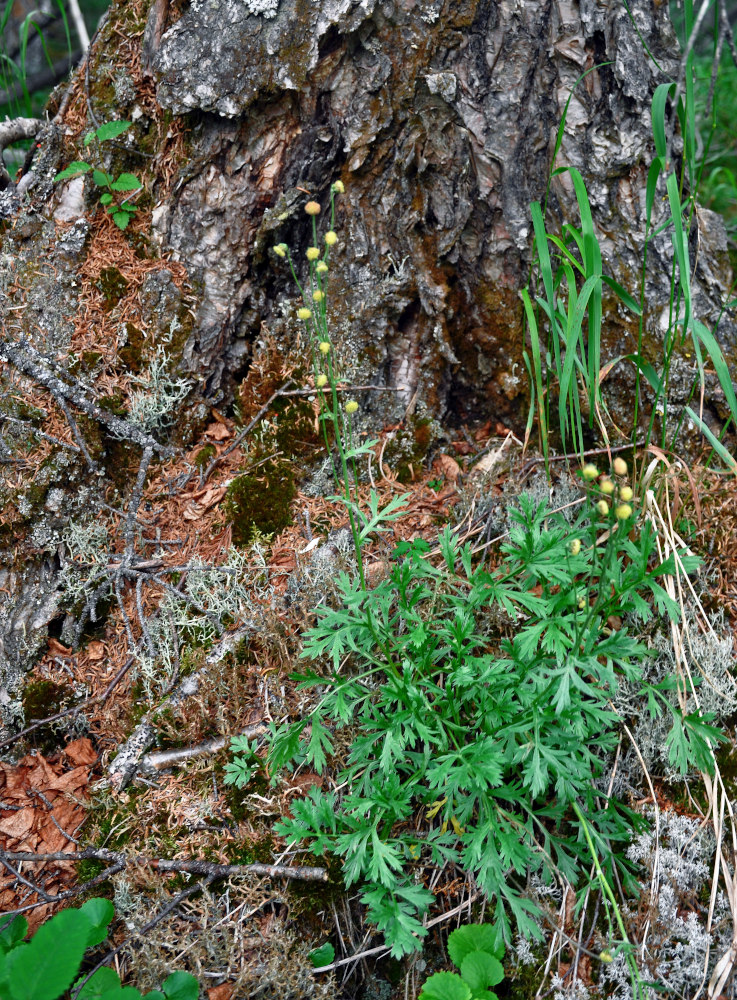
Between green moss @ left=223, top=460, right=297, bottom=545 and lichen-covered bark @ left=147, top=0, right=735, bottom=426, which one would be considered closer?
lichen-covered bark @ left=147, top=0, right=735, bottom=426

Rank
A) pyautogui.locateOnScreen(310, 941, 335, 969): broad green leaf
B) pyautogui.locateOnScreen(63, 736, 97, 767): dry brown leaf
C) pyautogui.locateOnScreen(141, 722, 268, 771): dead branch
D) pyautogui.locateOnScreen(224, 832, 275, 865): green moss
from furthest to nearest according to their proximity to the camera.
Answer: pyautogui.locateOnScreen(63, 736, 97, 767): dry brown leaf
pyautogui.locateOnScreen(141, 722, 268, 771): dead branch
pyautogui.locateOnScreen(224, 832, 275, 865): green moss
pyautogui.locateOnScreen(310, 941, 335, 969): broad green leaf

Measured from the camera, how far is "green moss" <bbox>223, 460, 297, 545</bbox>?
2789mm

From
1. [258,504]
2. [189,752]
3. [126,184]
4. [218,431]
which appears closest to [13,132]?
[126,184]

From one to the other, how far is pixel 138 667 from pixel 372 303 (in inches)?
66.4

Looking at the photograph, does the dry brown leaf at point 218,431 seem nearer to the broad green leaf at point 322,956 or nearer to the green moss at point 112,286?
the green moss at point 112,286

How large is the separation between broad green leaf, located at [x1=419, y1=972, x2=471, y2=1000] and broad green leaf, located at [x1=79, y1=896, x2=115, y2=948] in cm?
90

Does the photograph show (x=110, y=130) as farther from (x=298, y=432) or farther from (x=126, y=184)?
(x=298, y=432)

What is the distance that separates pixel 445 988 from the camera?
5.90ft

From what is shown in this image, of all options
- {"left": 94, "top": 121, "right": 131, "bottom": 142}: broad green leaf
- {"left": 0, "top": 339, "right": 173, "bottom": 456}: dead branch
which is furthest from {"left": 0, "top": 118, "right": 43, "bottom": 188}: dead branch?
{"left": 0, "top": 339, "right": 173, "bottom": 456}: dead branch

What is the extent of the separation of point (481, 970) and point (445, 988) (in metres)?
0.12

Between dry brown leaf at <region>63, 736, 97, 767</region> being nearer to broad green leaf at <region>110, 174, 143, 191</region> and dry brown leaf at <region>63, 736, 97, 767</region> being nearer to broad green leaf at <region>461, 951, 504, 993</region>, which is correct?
broad green leaf at <region>461, 951, 504, 993</region>

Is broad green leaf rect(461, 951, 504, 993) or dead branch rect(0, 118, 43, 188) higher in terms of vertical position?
dead branch rect(0, 118, 43, 188)

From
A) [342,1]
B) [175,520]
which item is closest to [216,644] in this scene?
[175,520]

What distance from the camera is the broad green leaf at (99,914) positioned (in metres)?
1.94
